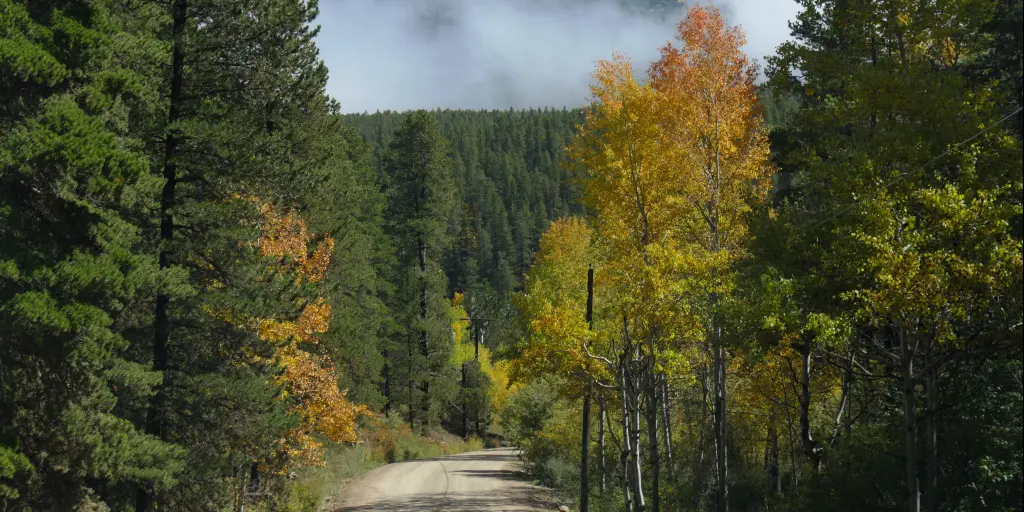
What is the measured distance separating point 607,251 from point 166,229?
9229 millimetres

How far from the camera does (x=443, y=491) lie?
2412 centimetres

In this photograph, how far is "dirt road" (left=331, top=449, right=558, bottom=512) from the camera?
21297 millimetres

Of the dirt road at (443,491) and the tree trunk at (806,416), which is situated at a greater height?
the tree trunk at (806,416)

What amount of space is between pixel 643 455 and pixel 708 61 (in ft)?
44.5

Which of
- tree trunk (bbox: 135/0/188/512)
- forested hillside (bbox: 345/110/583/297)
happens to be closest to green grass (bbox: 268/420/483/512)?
tree trunk (bbox: 135/0/188/512)

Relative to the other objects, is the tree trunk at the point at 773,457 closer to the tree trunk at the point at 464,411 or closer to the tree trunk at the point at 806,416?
the tree trunk at the point at 806,416

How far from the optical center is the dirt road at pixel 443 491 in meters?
21.3

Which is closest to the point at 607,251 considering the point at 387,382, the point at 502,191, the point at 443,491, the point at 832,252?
the point at 832,252

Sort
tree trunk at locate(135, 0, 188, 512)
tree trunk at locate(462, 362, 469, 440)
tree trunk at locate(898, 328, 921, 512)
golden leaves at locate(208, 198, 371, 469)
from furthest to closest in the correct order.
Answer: tree trunk at locate(462, 362, 469, 440) < golden leaves at locate(208, 198, 371, 469) < tree trunk at locate(135, 0, 188, 512) < tree trunk at locate(898, 328, 921, 512)

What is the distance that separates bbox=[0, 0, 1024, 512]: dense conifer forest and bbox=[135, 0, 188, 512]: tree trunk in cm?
5

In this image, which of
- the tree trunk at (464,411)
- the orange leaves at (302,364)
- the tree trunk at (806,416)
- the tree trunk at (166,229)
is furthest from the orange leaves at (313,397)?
the tree trunk at (464,411)

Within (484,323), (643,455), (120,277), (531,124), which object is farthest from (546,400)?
(531,124)

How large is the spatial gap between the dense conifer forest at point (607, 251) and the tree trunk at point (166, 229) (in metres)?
0.05

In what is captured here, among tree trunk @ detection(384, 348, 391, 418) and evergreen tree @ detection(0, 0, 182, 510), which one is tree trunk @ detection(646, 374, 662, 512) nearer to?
evergreen tree @ detection(0, 0, 182, 510)
